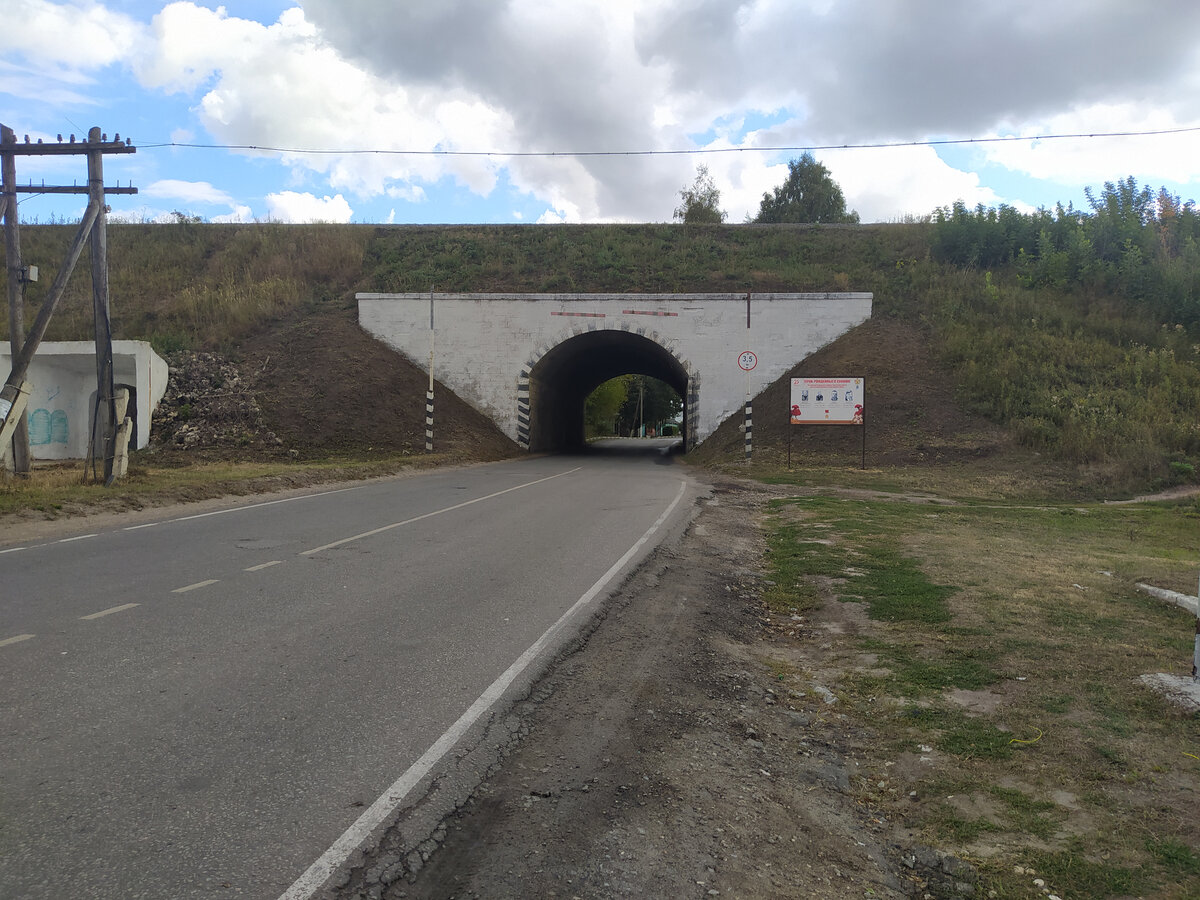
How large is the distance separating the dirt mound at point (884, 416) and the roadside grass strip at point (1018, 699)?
44.7 ft

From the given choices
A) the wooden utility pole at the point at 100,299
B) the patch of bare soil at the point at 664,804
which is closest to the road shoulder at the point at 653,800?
the patch of bare soil at the point at 664,804

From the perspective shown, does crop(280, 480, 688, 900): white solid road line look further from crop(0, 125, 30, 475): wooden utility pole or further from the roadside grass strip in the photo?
crop(0, 125, 30, 475): wooden utility pole

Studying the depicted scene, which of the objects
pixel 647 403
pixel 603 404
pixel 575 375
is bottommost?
pixel 603 404

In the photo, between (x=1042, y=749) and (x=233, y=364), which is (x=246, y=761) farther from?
(x=233, y=364)

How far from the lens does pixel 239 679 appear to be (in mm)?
5145

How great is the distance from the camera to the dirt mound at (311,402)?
26859 mm

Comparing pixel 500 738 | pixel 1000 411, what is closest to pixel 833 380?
pixel 1000 411

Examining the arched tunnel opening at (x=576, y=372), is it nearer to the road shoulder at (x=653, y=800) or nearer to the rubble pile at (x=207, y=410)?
the rubble pile at (x=207, y=410)

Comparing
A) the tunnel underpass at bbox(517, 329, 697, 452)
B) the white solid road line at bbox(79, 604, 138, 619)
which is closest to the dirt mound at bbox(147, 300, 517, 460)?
the tunnel underpass at bbox(517, 329, 697, 452)

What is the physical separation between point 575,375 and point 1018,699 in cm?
3694

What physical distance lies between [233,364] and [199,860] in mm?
30367

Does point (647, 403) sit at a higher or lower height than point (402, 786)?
higher

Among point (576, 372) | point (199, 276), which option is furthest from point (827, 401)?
point (199, 276)

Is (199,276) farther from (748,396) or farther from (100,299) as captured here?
(748,396)
